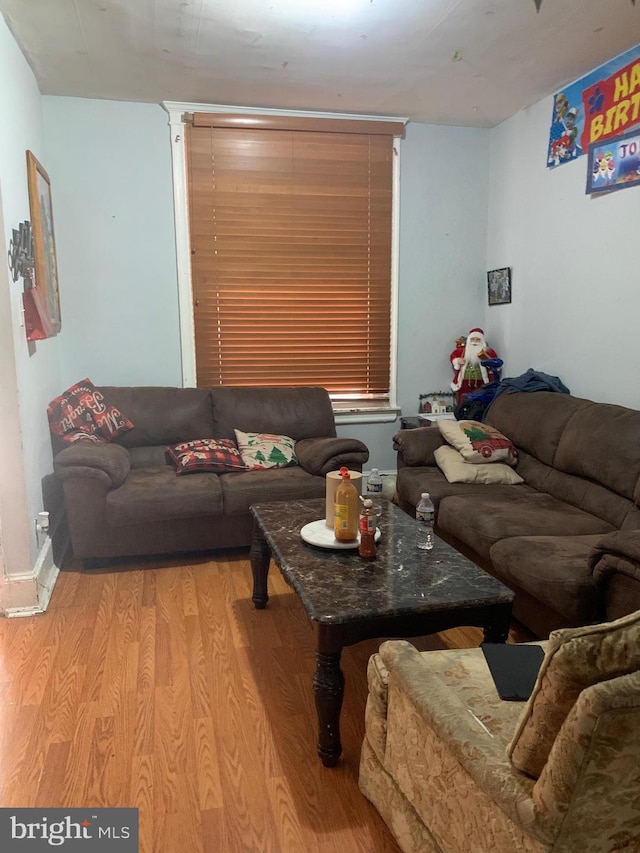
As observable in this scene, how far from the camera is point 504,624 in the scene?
2010 millimetres

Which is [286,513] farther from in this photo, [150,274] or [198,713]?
[150,274]

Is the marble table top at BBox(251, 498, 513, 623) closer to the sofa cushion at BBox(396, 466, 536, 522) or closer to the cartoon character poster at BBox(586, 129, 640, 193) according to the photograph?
the sofa cushion at BBox(396, 466, 536, 522)

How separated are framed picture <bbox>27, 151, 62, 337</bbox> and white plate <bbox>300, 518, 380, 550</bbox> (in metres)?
1.71

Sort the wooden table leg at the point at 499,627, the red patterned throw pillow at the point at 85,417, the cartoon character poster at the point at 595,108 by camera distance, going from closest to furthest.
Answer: the wooden table leg at the point at 499,627, the cartoon character poster at the point at 595,108, the red patterned throw pillow at the point at 85,417

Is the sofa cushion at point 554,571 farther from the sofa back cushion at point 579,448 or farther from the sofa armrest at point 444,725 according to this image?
the sofa armrest at point 444,725

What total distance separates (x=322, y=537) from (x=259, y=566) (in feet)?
2.03

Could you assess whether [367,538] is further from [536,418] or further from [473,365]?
[473,365]

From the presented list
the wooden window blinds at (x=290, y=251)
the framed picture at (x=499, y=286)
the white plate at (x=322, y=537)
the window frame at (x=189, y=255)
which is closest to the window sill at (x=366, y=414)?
the window frame at (x=189, y=255)

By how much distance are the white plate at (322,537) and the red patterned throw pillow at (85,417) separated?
1.69 metres

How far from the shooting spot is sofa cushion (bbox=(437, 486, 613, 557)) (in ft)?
9.03

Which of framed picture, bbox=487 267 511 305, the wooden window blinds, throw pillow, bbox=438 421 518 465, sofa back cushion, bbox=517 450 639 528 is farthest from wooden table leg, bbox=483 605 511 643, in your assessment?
framed picture, bbox=487 267 511 305

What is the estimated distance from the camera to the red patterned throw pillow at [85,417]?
11.7ft

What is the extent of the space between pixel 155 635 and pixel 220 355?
214cm

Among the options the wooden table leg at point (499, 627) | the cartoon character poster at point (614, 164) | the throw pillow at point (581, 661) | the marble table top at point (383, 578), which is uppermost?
the cartoon character poster at point (614, 164)
